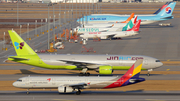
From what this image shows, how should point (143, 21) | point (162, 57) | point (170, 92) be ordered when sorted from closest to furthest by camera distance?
point (170, 92) < point (162, 57) < point (143, 21)

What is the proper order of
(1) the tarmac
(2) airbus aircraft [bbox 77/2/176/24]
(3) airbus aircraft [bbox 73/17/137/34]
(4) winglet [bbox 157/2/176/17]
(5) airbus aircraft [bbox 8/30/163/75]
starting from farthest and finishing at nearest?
(4) winglet [bbox 157/2/176/17]
(2) airbus aircraft [bbox 77/2/176/24]
(3) airbus aircraft [bbox 73/17/137/34]
(5) airbus aircraft [bbox 8/30/163/75]
(1) the tarmac

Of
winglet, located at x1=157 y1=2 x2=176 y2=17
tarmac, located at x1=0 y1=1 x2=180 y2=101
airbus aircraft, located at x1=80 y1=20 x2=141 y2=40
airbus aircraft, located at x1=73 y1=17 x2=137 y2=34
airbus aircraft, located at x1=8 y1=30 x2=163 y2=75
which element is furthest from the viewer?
winglet, located at x1=157 y1=2 x2=176 y2=17

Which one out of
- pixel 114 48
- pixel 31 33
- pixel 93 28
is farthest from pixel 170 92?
pixel 31 33

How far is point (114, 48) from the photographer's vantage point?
4011 inches

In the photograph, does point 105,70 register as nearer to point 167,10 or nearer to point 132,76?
point 132,76

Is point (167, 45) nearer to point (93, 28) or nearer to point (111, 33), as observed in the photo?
point (111, 33)

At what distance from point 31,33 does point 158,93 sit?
8616 cm

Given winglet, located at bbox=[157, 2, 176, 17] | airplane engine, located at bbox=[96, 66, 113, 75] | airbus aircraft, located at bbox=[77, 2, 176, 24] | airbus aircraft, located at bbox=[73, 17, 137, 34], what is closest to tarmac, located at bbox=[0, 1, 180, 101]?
airbus aircraft, located at bbox=[73, 17, 137, 34]

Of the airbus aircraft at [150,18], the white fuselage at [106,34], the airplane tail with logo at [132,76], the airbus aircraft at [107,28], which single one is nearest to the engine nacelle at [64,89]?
the airplane tail with logo at [132,76]

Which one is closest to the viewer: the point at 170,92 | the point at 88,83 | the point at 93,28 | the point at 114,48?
the point at 88,83

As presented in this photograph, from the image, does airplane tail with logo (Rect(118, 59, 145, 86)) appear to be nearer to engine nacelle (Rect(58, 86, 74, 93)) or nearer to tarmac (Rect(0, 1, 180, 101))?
tarmac (Rect(0, 1, 180, 101))

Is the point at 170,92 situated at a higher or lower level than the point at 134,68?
lower

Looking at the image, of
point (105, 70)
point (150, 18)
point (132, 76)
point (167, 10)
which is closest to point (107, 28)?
point (150, 18)

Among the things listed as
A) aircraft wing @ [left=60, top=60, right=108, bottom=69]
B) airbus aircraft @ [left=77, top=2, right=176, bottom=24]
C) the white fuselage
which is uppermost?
airbus aircraft @ [left=77, top=2, right=176, bottom=24]
